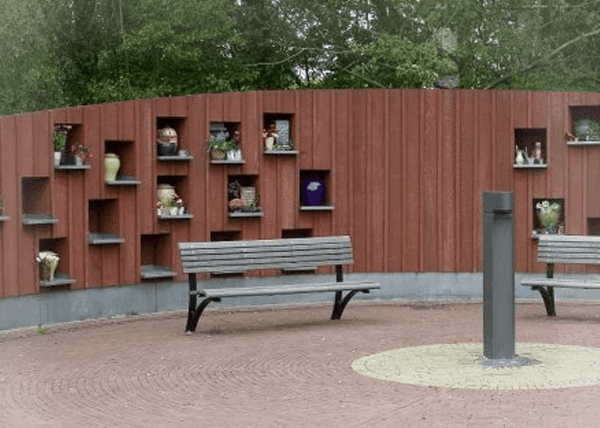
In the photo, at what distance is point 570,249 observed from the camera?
516 inches

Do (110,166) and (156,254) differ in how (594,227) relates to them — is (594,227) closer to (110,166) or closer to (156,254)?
(156,254)

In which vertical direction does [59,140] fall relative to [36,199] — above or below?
above

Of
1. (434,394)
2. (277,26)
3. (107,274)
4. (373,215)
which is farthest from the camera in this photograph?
(277,26)

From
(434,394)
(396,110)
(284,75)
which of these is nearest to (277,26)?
(284,75)

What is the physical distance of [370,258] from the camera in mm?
14727

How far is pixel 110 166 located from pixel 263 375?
182 inches

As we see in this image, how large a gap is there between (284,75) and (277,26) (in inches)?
52.3

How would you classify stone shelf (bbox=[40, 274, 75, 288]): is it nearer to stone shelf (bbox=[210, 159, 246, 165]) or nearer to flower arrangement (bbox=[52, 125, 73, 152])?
flower arrangement (bbox=[52, 125, 73, 152])

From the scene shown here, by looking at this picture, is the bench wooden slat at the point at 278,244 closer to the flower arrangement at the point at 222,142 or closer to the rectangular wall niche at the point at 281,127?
the flower arrangement at the point at 222,142

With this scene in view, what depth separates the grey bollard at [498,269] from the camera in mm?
9836

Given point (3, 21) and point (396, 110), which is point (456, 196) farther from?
point (3, 21)

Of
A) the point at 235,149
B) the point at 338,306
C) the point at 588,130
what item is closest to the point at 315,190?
the point at 235,149

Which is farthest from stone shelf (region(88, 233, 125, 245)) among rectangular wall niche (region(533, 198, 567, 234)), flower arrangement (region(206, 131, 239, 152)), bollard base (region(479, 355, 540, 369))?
rectangular wall niche (region(533, 198, 567, 234))

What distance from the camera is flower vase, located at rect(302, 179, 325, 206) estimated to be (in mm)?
14570
